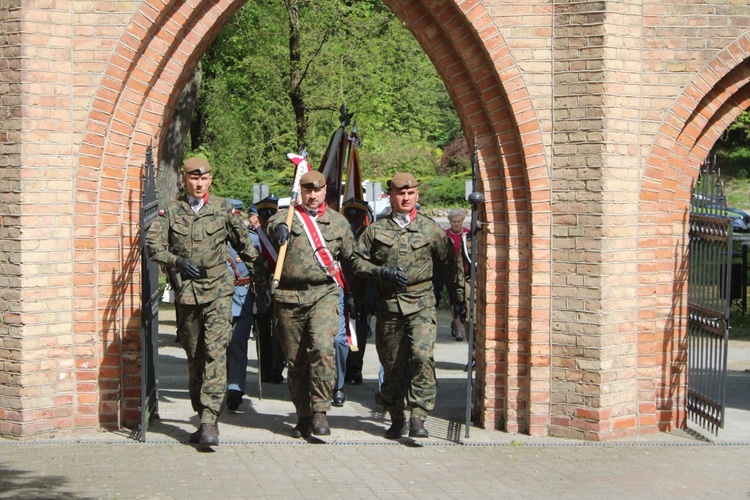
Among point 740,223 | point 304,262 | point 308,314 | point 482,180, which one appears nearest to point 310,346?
point 308,314

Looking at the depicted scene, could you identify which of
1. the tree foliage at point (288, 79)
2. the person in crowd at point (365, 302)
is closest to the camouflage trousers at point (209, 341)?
the person in crowd at point (365, 302)

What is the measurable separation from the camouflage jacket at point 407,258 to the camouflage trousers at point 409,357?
96mm

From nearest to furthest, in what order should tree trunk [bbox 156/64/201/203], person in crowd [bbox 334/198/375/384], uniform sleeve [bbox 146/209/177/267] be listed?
uniform sleeve [bbox 146/209/177/267], person in crowd [bbox 334/198/375/384], tree trunk [bbox 156/64/201/203]

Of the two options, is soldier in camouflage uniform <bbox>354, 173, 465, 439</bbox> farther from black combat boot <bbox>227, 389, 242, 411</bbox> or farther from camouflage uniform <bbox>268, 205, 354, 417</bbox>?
black combat boot <bbox>227, 389, 242, 411</bbox>

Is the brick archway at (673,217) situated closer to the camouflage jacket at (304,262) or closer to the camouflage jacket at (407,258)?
the camouflage jacket at (407,258)

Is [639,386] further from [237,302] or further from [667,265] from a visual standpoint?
[237,302]

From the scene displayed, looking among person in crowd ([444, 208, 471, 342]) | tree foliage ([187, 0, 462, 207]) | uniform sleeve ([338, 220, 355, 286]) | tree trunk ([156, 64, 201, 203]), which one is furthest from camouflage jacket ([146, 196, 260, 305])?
tree foliage ([187, 0, 462, 207])

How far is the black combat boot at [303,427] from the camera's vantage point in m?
8.37

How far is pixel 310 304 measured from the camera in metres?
8.17

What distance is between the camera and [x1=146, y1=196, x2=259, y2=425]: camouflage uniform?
7.98 metres

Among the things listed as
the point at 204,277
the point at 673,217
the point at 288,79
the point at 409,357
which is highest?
the point at 288,79

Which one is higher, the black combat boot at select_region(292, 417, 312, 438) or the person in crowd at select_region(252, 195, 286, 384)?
the person in crowd at select_region(252, 195, 286, 384)

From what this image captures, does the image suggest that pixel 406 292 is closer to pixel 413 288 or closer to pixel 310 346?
pixel 413 288

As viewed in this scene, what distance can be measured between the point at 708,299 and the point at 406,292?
7.80 feet
